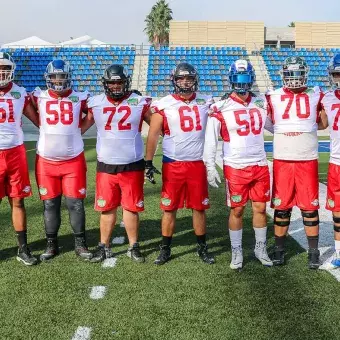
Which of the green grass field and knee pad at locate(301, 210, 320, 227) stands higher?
knee pad at locate(301, 210, 320, 227)

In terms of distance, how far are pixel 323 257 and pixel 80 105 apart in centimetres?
271

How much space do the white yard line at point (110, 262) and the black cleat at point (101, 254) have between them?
4cm

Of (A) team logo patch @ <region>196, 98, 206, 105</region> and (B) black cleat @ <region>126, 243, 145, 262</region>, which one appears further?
(B) black cleat @ <region>126, 243, 145, 262</region>

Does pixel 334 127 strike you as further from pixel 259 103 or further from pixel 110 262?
pixel 110 262

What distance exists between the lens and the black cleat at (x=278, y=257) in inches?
171

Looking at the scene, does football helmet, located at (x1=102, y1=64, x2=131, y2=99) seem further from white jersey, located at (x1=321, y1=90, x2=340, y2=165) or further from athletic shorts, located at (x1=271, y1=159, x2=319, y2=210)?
white jersey, located at (x1=321, y1=90, x2=340, y2=165)

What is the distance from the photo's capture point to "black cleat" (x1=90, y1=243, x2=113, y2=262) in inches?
174

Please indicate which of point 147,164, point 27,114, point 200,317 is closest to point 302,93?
point 147,164

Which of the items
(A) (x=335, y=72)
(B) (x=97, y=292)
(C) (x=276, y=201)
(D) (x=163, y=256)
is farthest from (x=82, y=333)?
(A) (x=335, y=72)

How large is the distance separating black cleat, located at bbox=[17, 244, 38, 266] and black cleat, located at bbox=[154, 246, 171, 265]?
113 centimetres

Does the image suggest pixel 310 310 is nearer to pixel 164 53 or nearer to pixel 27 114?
pixel 27 114

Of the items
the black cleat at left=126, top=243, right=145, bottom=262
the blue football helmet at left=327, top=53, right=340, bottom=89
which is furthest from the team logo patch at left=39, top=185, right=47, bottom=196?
the blue football helmet at left=327, top=53, right=340, bottom=89

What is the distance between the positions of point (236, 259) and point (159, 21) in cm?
4198

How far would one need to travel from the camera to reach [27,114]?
453 cm
